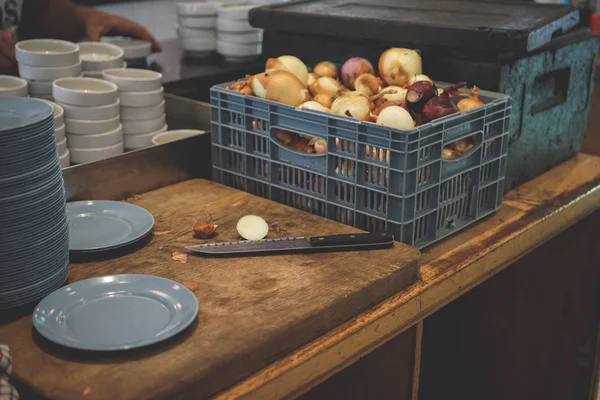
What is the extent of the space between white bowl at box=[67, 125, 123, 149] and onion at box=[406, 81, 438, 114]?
26.6 inches

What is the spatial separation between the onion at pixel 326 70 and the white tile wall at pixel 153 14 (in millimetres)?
2675

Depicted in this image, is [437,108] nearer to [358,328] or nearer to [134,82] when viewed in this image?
[358,328]

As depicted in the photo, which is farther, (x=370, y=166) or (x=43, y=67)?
(x=43, y=67)

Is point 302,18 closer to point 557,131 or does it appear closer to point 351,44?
point 351,44

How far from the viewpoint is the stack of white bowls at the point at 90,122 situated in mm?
1602

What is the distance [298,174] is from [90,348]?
2.16 feet

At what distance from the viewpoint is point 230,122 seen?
1.60m

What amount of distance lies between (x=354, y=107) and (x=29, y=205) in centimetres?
66

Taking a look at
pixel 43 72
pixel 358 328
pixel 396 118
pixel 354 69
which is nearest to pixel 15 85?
pixel 43 72

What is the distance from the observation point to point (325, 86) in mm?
1643

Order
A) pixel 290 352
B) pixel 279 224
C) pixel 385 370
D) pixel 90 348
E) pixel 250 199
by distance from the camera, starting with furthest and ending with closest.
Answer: pixel 250 199, pixel 279 224, pixel 385 370, pixel 290 352, pixel 90 348

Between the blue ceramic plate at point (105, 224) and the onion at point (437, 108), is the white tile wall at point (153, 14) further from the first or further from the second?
the onion at point (437, 108)

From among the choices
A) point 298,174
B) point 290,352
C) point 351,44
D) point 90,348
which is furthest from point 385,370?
point 351,44

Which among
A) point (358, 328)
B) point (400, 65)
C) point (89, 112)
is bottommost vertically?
point (358, 328)
